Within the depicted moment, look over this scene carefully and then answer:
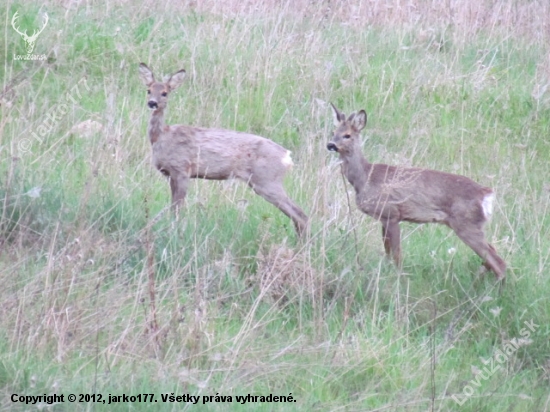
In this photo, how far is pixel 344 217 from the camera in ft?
24.0

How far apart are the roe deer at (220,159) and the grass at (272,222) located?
0.15 meters

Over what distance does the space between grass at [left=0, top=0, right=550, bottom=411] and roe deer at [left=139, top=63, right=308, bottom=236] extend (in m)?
0.15

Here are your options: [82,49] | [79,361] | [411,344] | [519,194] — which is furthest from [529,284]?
[82,49]

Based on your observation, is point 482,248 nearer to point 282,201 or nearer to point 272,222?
point 272,222

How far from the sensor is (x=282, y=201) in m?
7.92

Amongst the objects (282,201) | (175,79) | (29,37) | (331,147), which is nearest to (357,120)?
(331,147)

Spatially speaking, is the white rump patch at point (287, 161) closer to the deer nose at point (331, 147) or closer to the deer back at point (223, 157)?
the deer back at point (223, 157)

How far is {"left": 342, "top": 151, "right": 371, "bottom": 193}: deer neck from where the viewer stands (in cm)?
809

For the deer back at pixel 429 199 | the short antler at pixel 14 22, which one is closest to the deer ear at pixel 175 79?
the deer back at pixel 429 199

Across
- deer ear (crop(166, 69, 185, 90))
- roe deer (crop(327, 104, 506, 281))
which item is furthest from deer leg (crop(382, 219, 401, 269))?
deer ear (crop(166, 69, 185, 90))

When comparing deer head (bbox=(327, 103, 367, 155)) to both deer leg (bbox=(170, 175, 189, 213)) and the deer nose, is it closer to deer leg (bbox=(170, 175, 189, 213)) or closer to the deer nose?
the deer nose

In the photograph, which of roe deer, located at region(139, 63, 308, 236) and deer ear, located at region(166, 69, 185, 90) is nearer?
roe deer, located at region(139, 63, 308, 236)

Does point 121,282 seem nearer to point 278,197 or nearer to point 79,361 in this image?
point 79,361

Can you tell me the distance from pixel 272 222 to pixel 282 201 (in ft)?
1.50
